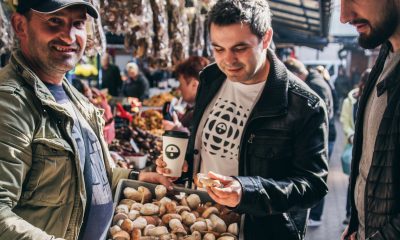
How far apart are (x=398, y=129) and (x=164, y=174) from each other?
1.07 m

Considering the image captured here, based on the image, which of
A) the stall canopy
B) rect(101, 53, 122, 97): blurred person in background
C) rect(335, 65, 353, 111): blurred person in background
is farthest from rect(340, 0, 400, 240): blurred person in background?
rect(335, 65, 353, 111): blurred person in background

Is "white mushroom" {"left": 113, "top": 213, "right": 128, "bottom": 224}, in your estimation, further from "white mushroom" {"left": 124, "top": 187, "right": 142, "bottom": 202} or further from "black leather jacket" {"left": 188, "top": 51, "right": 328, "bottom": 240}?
"black leather jacket" {"left": 188, "top": 51, "right": 328, "bottom": 240}

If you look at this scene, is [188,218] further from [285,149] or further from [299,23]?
[299,23]

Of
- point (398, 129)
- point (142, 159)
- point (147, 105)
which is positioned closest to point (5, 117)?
point (398, 129)

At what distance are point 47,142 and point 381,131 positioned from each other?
125 centimetres

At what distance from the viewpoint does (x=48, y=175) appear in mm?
1731

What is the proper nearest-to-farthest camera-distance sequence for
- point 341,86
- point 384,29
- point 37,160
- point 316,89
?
1. point 37,160
2. point 384,29
3. point 316,89
4. point 341,86

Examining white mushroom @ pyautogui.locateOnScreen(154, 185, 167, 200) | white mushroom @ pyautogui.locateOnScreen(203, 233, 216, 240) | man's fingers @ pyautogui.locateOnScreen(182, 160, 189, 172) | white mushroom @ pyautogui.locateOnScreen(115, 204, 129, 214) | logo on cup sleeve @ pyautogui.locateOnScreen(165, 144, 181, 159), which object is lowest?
white mushroom @ pyautogui.locateOnScreen(203, 233, 216, 240)

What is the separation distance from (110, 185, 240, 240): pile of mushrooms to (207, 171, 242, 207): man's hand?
0.13 m

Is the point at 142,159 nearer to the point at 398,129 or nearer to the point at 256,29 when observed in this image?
the point at 256,29

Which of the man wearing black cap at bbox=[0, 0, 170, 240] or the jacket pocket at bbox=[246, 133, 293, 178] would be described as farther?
the jacket pocket at bbox=[246, 133, 293, 178]

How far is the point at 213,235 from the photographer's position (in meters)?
1.99

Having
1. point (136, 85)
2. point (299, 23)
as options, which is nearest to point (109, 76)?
point (136, 85)

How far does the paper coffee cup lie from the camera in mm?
2260
